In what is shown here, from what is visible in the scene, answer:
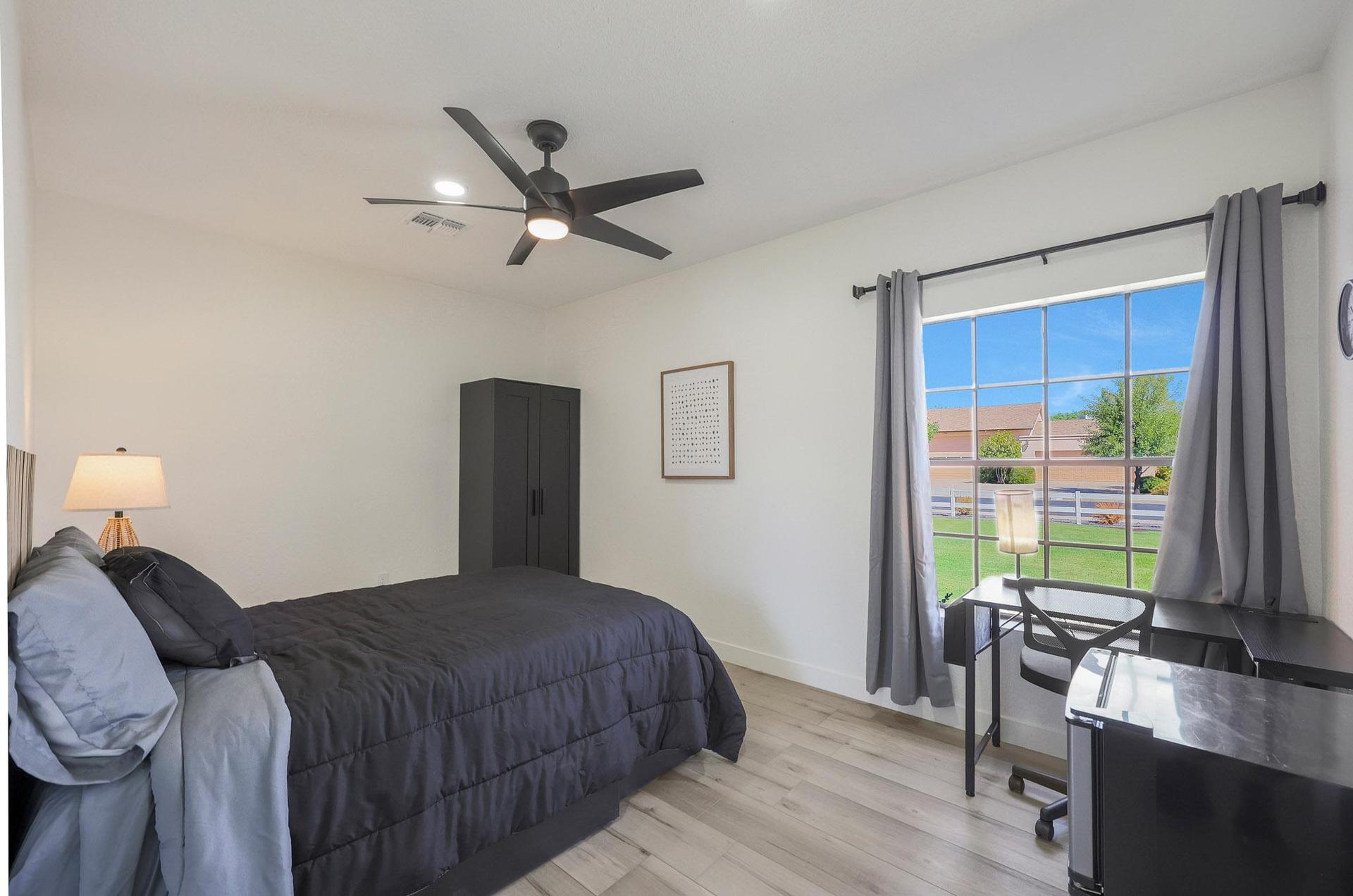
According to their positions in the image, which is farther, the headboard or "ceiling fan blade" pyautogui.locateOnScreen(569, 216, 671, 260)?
"ceiling fan blade" pyautogui.locateOnScreen(569, 216, 671, 260)

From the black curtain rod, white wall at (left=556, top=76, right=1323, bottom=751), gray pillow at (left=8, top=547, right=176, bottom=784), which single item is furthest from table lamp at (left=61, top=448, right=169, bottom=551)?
the black curtain rod

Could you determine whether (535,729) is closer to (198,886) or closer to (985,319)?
(198,886)

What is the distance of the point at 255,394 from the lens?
3.78 meters

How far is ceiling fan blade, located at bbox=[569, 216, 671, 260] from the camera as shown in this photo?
2729 mm

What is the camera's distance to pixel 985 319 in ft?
10.6

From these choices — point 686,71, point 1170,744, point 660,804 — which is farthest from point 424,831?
point 686,71

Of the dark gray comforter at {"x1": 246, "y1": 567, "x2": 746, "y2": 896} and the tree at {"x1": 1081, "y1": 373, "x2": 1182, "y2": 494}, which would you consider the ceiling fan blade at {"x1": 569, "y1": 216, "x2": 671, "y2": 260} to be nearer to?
the dark gray comforter at {"x1": 246, "y1": 567, "x2": 746, "y2": 896}

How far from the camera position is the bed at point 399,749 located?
1.39m

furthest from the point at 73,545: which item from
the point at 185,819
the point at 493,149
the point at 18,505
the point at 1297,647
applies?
the point at 1297,647

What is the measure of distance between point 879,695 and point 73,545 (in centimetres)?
340

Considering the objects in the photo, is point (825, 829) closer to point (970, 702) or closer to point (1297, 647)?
point (970, 702)

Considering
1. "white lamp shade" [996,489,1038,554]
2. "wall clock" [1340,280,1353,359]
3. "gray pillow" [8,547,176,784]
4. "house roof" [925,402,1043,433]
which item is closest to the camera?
"gray pillow" [8,547,176,784]

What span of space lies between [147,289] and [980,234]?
173 inches

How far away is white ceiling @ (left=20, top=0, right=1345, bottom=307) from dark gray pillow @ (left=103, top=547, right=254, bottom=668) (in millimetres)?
1694
